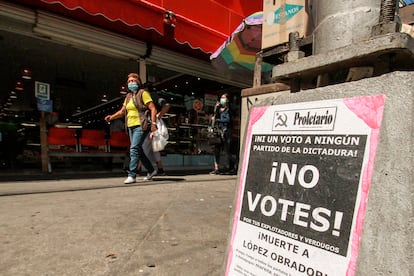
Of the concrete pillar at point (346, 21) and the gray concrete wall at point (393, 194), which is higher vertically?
the concrete pillar at point (346, 21)

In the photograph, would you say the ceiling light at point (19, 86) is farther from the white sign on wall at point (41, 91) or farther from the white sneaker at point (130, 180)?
the white sneaker at point (130, 180)

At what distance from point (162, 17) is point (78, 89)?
831cm

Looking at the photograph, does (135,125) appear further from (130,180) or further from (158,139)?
(130,180)

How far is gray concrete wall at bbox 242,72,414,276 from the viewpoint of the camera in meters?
0.88

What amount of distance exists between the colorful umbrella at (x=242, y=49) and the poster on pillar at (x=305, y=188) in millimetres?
4211

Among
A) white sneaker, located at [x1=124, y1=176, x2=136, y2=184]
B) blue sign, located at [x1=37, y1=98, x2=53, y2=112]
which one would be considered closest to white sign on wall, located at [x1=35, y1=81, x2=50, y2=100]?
blue sign, located at [x1=37, y1=98, x2=53, y2=112]

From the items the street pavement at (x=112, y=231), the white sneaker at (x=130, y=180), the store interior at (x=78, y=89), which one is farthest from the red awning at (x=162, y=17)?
the street pavement at (x=112, y=231)

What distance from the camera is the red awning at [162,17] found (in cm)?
512

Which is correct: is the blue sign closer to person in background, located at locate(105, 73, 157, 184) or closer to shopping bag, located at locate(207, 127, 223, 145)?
person in background, located at locate(105, 73, 157, 184)

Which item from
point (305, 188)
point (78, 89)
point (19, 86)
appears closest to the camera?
point (305, 188)

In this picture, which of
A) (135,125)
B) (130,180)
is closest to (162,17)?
(135,125)

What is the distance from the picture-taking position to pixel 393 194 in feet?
3.02

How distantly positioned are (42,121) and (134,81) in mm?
2662

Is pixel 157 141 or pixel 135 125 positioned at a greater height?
pixel 135 125
